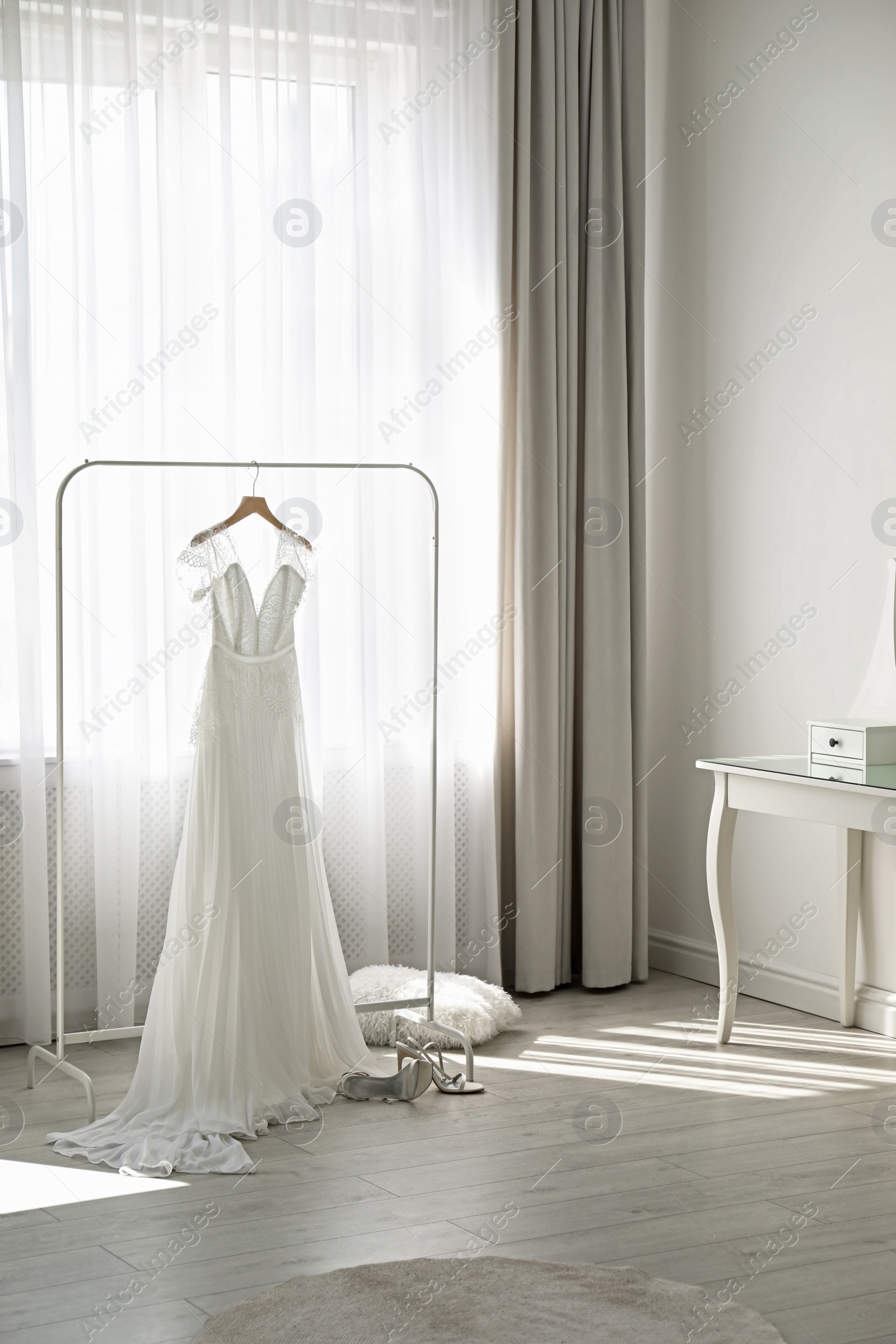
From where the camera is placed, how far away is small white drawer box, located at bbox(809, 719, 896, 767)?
10.6 ft

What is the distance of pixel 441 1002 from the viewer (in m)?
3.70

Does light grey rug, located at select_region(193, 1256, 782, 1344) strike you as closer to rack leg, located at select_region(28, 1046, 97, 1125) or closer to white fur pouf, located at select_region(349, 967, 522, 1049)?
rack leg, located at select_region(28, 1046, 97, 1125)

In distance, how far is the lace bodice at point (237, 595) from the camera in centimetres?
319

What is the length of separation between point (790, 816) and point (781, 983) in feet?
2.81

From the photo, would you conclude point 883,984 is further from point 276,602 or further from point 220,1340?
point 220,1340

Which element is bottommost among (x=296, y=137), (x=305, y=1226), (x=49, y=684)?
(x=305, y=1226)

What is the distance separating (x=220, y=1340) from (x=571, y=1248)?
65 centimetres

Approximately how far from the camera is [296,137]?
12.7 ft

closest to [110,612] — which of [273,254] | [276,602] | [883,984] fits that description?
[276,602]

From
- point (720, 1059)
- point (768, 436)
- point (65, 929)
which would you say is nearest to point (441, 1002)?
point (720, 1059)

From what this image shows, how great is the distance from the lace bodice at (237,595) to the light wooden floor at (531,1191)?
1.11m

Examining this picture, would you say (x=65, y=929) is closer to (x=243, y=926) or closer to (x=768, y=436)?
(x=243, y=926)

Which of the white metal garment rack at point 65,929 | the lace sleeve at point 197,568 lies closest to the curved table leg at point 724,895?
the white metal garment rack at point 65,929

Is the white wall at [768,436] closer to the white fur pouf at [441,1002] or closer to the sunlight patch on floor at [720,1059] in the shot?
the sunlight patch on floor at [720,1059]
